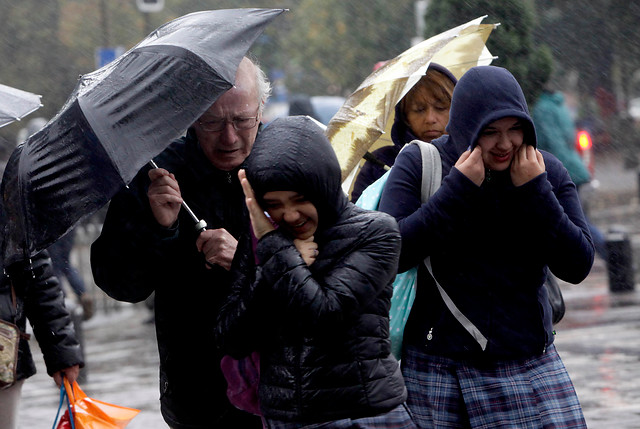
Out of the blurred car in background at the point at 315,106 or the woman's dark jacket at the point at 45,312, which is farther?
the blurred car in background at the point at 315,106

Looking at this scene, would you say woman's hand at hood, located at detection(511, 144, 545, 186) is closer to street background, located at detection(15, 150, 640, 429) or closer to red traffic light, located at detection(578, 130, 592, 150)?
street background, located at detection(15, 150, 640, 429)

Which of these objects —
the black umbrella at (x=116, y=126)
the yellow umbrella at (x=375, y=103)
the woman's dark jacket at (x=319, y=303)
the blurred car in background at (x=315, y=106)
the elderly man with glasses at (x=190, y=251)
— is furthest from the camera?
the blurred car in background at (x=315, y=106)

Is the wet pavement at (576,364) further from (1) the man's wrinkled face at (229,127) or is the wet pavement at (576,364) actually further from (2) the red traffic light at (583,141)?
(2) the red traffic light at (583,141)

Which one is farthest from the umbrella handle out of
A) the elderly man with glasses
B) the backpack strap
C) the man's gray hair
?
the backpack strap

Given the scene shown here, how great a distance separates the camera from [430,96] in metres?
4.75

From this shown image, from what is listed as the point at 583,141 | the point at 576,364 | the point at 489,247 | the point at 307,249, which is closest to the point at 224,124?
the point at 307,249

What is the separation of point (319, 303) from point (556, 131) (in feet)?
30.3

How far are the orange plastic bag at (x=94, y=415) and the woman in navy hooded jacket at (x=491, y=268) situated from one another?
4.58 feet

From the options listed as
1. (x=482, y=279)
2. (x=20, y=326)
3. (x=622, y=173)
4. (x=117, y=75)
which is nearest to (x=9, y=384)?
(x=20, y=326)

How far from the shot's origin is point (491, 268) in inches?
143

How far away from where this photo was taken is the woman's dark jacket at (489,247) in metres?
3.55

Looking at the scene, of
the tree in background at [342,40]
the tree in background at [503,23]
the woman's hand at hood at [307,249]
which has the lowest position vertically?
the tree in background at [342,40]

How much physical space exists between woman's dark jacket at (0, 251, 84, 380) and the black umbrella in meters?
0.70

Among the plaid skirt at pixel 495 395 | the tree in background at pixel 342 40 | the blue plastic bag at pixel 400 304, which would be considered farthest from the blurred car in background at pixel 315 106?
the tree in background at pixel 342 40
